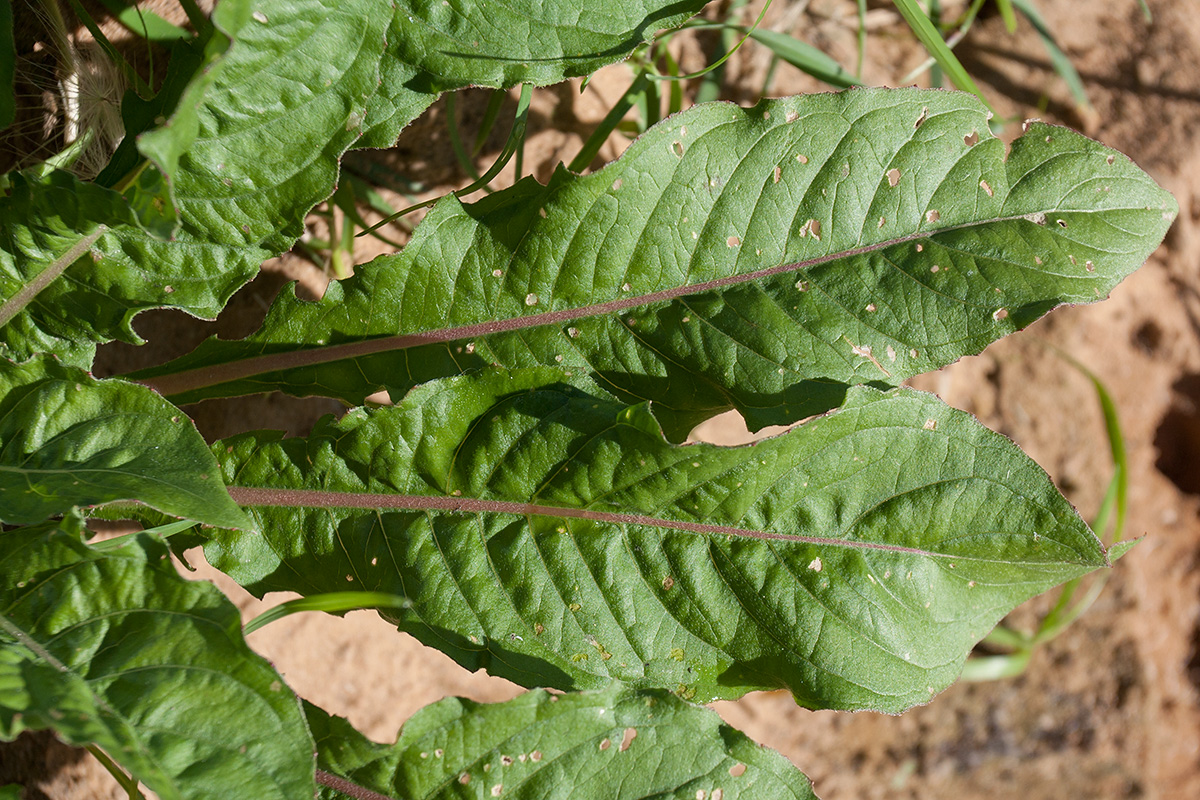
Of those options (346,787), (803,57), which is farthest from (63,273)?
(803,57)

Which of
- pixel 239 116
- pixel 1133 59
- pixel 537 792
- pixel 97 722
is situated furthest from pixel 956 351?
pixel 1133 59

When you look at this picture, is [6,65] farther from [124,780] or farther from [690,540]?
[690,540]

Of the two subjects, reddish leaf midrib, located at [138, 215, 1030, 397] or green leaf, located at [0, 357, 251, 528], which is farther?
reddish leaf midrib, located at [138, 215, 1030, 397]

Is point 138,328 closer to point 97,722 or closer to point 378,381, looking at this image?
point 378,381

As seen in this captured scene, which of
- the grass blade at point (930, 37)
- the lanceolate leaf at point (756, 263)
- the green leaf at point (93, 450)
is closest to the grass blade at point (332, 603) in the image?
the green leaf at point (93, 450)

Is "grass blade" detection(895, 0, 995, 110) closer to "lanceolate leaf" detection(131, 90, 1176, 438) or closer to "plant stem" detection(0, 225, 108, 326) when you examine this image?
"lanceolate leaf" detection(131, 90, 1176, 438)

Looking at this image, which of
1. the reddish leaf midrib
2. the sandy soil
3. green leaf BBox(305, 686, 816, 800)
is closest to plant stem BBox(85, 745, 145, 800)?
green leaf BBox(305, 686, 816, 800)
